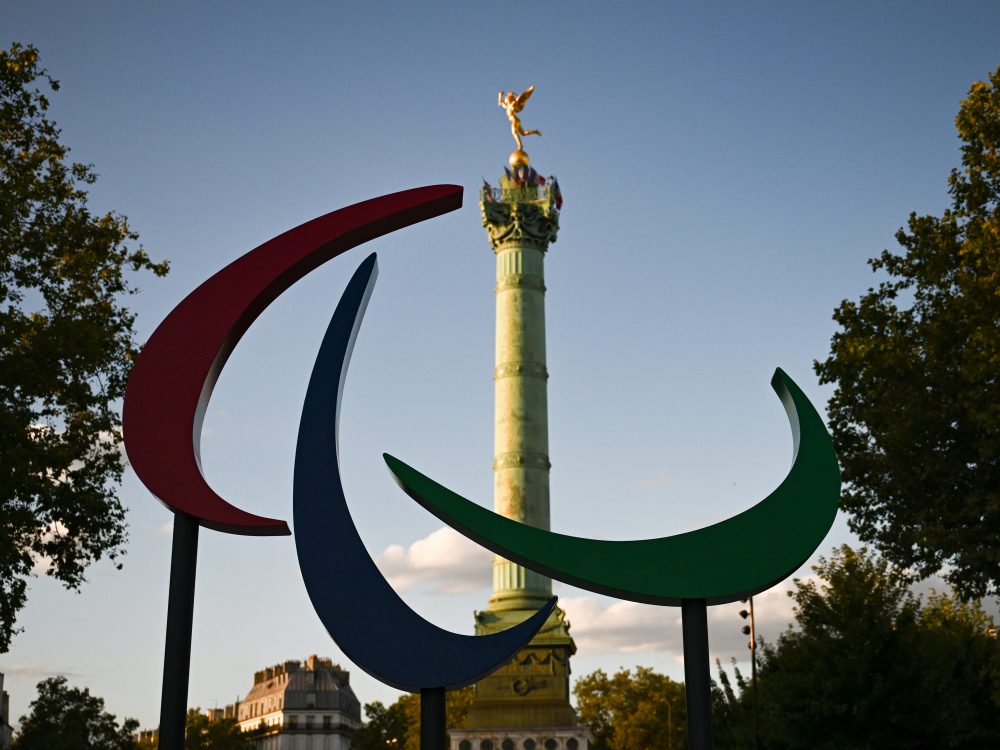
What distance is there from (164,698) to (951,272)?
19.8 meters

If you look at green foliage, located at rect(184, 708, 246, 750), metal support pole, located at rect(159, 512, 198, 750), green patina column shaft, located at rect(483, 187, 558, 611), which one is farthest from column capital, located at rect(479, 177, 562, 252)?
green foliage, located at rect(184, 708, 246, 750)

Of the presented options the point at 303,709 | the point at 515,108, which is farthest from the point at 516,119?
the point at 303,709

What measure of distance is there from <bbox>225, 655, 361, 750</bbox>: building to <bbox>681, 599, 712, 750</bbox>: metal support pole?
306 ft

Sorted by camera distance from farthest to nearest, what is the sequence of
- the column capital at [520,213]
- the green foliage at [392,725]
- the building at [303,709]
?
the building at [303,709]
the green foliage at [392,725]
the column capital at [520,213]

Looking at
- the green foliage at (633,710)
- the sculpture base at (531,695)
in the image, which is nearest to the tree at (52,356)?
the sculpture base at (531,695)

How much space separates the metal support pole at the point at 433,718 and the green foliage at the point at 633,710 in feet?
180

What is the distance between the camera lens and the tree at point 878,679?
2578 centimetres

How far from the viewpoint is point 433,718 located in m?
12.0

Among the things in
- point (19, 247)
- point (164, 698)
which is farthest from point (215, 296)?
point (19, 247)

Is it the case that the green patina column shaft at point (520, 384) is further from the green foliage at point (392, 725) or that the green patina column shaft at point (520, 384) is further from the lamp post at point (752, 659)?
the green foliage at point (392, 725)

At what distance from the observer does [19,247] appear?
22.9m

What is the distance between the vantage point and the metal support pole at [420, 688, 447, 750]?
1192cm

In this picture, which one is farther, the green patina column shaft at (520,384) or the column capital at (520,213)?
the column capital at (520,213)

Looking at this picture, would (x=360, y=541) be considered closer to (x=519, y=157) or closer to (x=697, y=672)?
(x=697, y=672)
